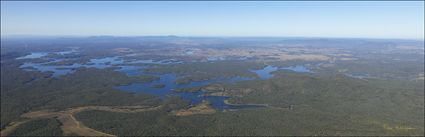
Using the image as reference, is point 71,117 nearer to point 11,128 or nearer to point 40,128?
point 40,128

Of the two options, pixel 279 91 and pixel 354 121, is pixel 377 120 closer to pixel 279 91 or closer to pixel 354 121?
pixel 354 121

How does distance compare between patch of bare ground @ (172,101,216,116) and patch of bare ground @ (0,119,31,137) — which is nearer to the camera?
patch of bare ground @ (0,119,31,137)

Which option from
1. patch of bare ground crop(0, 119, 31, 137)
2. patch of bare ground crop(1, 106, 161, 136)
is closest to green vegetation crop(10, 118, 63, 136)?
patch of bare ground crop(0, 119, 31, 137)

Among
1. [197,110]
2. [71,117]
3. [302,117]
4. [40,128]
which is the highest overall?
[197,110]

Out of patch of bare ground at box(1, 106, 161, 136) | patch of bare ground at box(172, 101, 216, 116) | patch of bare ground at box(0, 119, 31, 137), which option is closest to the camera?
patch of bare ground at box(0, 119, 31, 137)

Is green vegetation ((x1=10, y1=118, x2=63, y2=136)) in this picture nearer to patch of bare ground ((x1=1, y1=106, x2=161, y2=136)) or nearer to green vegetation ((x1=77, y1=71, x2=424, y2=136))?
patch of bare ground ((x1=1, y1=106, x2=161, y2=136))

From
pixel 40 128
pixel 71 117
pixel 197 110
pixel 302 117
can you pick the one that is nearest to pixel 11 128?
pixel 40 128

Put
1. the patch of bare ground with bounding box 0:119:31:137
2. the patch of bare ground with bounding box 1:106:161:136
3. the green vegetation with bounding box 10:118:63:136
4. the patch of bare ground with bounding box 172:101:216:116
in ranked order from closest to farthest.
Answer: the green vegetation with bounding box 10:118:63:136 < the patch of bare ground with bounding box 0:119:31:137 < the patch of bare ground with bounding box 1:106:161:136 < the patch of bare ground with bounding box 172:101:216:116

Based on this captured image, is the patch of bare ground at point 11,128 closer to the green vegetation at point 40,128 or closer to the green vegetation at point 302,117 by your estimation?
the green vegetation at point 40,128

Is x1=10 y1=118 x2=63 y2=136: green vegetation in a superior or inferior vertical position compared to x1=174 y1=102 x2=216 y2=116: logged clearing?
inferior
